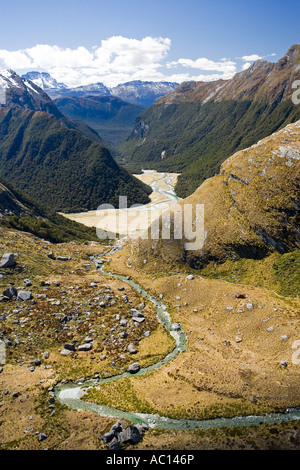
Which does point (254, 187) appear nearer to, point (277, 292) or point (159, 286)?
point (277, 292)

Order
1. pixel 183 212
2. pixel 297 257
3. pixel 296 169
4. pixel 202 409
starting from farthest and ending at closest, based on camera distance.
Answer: pixel 183 212, pixel 296 169, pixel 297 257, pixel 202 409

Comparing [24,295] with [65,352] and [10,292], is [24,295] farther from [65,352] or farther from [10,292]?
[65,352]

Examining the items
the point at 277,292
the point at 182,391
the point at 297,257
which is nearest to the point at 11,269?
the point at 182,391

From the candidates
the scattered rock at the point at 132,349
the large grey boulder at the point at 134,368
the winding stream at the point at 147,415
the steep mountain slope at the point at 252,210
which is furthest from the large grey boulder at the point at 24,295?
the steep mountain slope at the point at 252,210

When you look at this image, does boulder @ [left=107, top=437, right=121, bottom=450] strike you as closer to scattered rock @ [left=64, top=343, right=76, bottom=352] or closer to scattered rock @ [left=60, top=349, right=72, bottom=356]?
scattered rock @ [left=60, top=349, right=72, bottom=356]

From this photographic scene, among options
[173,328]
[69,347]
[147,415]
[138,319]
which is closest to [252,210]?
[173,328]

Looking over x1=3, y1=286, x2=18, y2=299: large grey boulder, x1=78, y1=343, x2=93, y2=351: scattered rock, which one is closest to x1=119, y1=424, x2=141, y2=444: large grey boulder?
x1=78, y1=343, x2=93, y2=351: scattered rock
